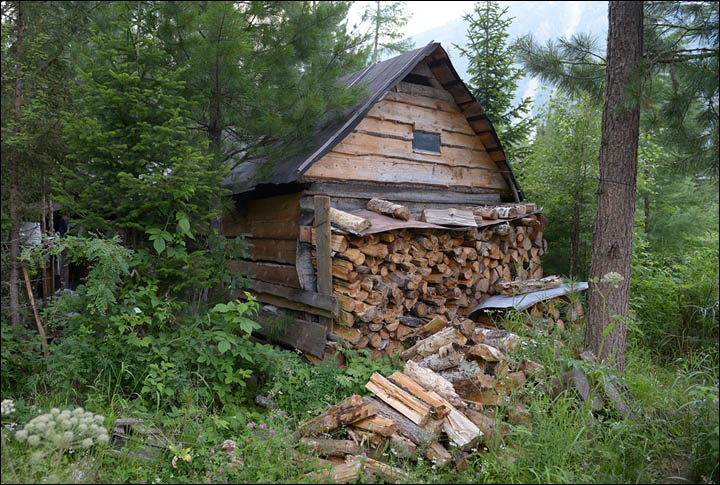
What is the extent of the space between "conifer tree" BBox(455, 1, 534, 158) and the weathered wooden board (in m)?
5.90

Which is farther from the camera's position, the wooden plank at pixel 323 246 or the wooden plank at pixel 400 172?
the wooden plank at pixel 400 172

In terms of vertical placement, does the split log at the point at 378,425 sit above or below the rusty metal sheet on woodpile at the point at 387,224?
below

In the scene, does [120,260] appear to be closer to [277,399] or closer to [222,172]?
[222,172]

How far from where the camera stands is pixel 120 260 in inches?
163

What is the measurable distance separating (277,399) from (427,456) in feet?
6.11

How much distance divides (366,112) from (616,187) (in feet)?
10.5

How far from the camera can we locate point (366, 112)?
6285 millimetres

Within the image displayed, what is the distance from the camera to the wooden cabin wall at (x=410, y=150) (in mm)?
6742

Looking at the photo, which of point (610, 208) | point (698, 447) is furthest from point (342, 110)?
point (698, 447)

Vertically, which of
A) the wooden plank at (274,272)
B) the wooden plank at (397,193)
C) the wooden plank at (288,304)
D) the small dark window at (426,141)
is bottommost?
the wooden plank at (288,304)

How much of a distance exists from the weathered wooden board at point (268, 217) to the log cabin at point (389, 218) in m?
0.02

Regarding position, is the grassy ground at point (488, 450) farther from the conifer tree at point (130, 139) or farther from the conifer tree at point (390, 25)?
the conifer tree at point (390, 25)

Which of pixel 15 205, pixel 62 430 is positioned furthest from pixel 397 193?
pixel 62 430

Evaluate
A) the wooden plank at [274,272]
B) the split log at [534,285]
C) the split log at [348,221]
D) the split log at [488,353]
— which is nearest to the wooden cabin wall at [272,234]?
the wooden plank at [274,272]
